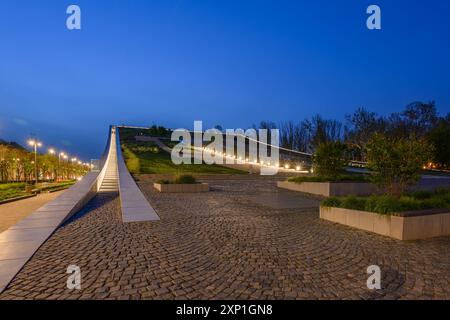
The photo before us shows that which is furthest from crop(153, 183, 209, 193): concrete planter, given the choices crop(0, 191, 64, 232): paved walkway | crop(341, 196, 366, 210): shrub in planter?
crop(341, 196, 366, 210): shrub in planter

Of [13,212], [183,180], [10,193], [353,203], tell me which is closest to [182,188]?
[183,180]

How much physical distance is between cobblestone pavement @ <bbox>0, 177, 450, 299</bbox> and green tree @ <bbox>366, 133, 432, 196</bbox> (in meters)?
2.65

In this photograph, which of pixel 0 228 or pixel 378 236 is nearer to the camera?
pixel 378 236

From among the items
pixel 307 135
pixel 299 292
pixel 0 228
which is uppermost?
pixel 307 135

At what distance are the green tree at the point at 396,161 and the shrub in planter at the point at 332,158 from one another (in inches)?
235

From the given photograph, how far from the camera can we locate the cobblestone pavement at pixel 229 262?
339cm

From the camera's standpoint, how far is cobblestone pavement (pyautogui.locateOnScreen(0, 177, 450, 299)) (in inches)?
134

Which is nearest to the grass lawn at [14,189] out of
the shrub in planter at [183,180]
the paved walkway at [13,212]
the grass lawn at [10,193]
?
the grass lawn at [10,193]

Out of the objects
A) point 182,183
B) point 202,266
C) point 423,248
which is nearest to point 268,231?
point 202,266

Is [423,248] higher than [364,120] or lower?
lower

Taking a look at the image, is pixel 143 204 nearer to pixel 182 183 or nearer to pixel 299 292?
pixel 182 183
